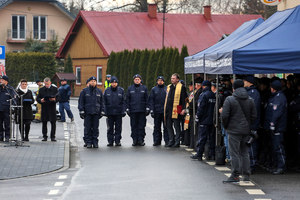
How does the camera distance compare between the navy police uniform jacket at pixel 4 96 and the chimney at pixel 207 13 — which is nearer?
the navy police uniform jacket at pixel 4 96

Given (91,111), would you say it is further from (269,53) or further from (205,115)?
(269,53)

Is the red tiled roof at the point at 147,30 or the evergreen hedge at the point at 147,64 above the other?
the red tiled roof at the point at 147,30

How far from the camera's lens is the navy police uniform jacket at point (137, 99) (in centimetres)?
1959

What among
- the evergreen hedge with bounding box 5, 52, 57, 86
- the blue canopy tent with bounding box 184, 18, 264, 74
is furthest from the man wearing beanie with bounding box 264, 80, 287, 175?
the evergreen hedge with bounding box 5, 52, 57, 86

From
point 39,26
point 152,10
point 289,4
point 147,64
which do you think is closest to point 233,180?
point 289,4

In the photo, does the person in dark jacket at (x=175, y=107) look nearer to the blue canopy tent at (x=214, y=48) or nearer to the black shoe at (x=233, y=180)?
the blue canopy tent at (x=214, y=48)

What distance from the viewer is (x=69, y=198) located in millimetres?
11062

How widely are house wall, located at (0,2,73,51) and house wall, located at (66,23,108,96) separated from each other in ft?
28.4

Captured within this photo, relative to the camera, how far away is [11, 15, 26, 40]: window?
72.2 m

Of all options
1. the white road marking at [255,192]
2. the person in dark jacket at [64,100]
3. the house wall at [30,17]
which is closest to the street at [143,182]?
the white road marking at [255,192]

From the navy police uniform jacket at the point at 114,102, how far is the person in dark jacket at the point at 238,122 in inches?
291

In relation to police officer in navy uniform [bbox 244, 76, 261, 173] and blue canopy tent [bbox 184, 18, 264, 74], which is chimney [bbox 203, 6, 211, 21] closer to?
blue canopy tent [bbox 184, 18, 264, 74]

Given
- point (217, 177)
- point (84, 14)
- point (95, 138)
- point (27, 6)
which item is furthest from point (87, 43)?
point (217, 177)

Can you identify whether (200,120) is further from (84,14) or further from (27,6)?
(27,6)
